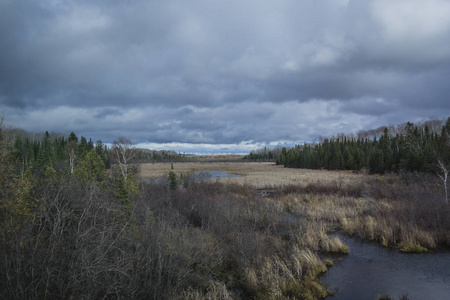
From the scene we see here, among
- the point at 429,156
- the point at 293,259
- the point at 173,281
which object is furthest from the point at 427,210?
the point at 429,156

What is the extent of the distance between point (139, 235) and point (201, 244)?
3930 mm

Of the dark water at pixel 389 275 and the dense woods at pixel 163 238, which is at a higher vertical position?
the dense woods at pixel 163 238

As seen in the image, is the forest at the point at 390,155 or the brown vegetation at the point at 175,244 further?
the forest at the point at 390,155

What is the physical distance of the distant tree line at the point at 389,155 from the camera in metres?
37.8

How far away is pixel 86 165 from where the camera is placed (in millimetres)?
22109

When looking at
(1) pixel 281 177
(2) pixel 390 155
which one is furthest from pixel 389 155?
(1) pixel 281 177

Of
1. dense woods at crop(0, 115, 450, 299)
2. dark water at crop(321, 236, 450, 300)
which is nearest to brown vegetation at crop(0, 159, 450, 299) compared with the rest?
dense woods at crop(0, 115, 450, 299)

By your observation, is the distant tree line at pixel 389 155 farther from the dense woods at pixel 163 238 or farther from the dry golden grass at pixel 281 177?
the dense woods at pixel 163 238

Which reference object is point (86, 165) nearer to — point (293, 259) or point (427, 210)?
point (293, 259)

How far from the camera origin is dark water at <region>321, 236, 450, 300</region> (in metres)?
8.24

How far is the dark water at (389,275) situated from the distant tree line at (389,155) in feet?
33.8

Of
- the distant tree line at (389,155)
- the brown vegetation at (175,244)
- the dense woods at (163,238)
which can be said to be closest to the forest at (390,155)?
the distant tree line at (389,155)

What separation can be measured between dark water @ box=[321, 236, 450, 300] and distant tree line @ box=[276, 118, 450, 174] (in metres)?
10.3

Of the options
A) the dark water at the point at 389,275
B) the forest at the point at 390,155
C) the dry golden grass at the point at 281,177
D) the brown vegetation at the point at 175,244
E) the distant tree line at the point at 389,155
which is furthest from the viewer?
the distant tree line at the point at 389,155
